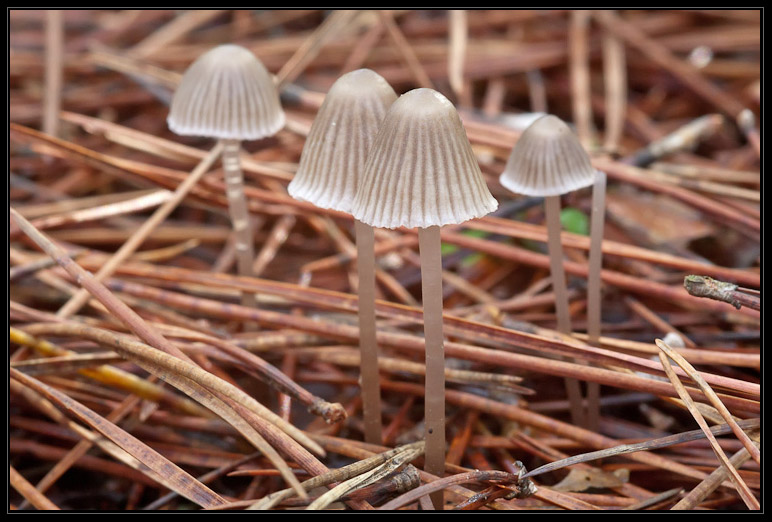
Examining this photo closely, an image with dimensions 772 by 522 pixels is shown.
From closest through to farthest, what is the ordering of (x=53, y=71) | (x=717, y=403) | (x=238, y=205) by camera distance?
(x=717, y=403), (x=238, y=205), (x=53, y=71)

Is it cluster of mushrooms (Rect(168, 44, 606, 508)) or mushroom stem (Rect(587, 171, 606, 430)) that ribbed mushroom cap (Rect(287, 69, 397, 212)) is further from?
mushroom stem (Rect(587, 171, 606, 430))

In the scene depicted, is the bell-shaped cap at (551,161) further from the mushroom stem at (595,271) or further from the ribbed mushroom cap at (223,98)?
the ribbed mushroom cap at (223,98)

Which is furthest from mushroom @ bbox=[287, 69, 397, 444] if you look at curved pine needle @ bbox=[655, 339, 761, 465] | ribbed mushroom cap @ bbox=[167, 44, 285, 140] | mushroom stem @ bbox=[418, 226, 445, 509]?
curved pine needle @ bbox=[655, 339, 761, 465]

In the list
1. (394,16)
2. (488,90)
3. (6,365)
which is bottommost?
(6,365)

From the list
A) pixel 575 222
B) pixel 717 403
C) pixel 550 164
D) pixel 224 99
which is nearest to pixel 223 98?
pixel 224 99

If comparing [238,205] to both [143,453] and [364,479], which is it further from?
[364,479]

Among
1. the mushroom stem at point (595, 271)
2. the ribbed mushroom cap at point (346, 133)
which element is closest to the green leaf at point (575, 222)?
the mushroom stem at point (595, 271)

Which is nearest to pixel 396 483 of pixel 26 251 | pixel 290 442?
pixel 290 442

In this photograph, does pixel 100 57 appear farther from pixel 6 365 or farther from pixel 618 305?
pixel 618 305
